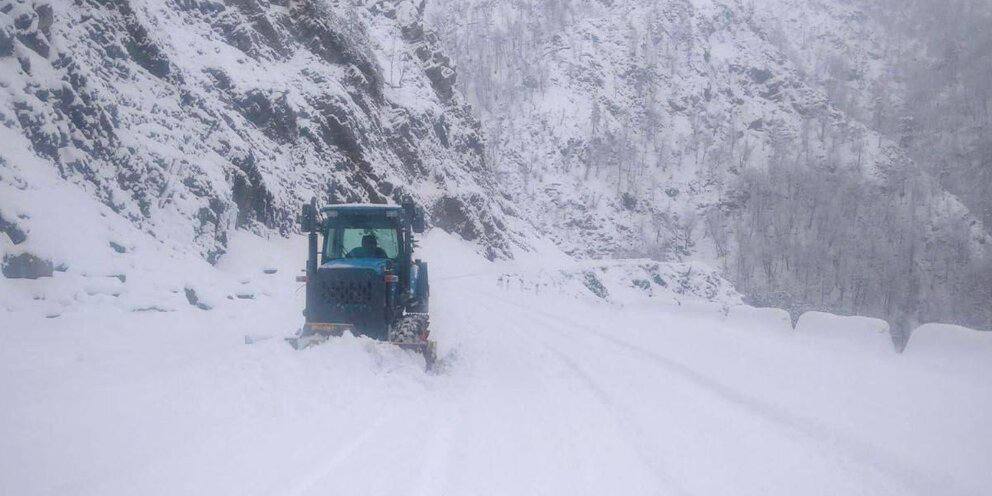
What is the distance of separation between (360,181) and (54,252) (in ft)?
95.5

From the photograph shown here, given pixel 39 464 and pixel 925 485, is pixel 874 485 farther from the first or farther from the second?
pixel 39 464

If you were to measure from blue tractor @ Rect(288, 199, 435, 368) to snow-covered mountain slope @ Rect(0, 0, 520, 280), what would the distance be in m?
6.03

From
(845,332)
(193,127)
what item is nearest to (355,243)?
(845,332)

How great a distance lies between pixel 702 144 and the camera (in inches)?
5551

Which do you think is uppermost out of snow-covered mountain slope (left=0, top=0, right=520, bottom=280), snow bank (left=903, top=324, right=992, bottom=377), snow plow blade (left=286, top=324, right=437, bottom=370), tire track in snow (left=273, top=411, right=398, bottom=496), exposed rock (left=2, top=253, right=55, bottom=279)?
snow-covered mountain slope (left=0, top=0, right=520, bottom=280)

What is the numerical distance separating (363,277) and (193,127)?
1872 centimetres

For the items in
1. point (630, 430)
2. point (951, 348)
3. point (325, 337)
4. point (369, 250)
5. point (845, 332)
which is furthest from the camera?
point (845, 332)

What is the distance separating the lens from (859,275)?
6575 centimetres

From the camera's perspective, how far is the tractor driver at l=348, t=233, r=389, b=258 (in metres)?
9.66

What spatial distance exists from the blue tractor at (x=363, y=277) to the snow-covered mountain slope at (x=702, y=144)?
200 ft

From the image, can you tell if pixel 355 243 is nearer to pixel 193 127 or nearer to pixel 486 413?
pixel 486 413

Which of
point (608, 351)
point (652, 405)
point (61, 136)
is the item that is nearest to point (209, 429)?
point (652, 405)

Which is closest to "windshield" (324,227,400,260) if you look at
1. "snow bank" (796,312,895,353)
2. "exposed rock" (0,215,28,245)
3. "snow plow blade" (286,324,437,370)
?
"snow plow blade" (286,324,437,370)

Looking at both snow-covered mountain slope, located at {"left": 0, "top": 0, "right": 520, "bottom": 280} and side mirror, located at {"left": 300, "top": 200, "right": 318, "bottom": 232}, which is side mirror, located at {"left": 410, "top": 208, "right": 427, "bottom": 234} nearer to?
side mirror, located at {"left": 300, "top": 200, "right": 318, "bottom": 232}
